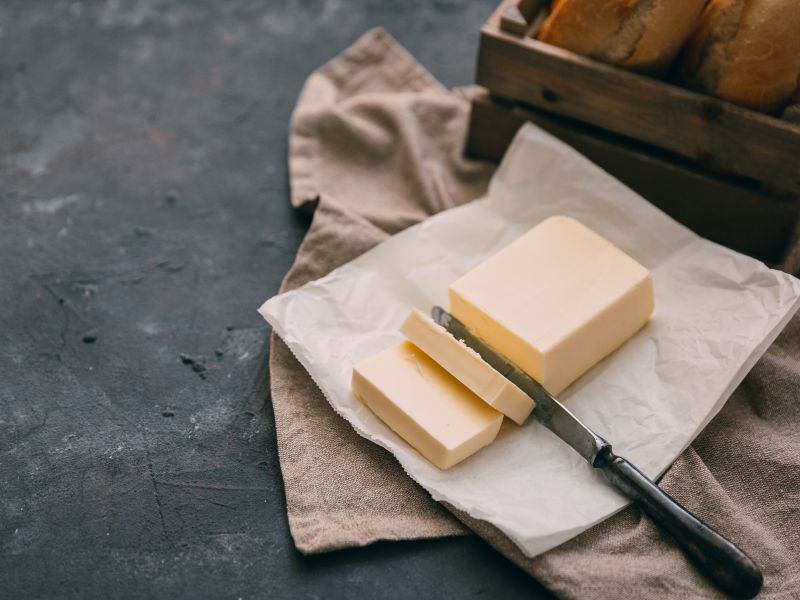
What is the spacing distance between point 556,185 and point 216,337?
90 centimetres

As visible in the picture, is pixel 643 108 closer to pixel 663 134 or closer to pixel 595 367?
pixel 663 134

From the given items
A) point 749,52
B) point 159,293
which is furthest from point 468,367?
point 749,52

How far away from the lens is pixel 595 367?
1.93m

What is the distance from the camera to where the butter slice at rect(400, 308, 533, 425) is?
1707 millimetres

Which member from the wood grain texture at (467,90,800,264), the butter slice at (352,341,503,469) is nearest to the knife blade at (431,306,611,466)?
the butter slice at (352,341,503,469)

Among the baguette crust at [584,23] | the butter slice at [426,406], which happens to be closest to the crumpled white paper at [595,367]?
the butter slice at [426,406]

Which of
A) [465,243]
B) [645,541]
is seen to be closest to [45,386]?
[465,243]

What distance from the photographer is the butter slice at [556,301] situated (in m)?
1.80

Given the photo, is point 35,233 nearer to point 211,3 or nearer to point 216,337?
point 216,337

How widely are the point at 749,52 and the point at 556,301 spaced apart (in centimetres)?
68

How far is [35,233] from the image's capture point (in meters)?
2.18

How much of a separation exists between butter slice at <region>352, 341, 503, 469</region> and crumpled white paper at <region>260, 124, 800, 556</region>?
38 millimetres

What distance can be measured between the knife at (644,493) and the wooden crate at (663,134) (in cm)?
67

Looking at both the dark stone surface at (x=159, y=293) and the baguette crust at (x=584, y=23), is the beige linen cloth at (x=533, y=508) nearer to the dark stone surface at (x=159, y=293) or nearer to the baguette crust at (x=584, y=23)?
the dark stone surface at (x=159, y=293)
